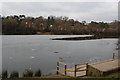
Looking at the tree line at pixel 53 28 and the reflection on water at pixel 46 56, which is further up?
the tree line at pixel 53 28

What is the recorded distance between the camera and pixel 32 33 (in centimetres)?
9044

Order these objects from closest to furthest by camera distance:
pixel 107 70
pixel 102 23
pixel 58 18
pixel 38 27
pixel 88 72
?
pixel 107 70
pixel 88 72
pixel 38 27
pixel 102 23
pixel 58 18

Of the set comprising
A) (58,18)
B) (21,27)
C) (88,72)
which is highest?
(58,18)

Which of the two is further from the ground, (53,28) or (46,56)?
(53,28)

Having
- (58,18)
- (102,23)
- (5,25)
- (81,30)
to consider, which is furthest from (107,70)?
(58,18)

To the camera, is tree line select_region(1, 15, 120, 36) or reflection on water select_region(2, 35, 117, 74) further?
tree line select_region(1, 15, 120, 36)

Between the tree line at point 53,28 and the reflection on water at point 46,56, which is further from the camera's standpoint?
the tree line at point 53,28

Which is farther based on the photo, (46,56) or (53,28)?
(53,28)

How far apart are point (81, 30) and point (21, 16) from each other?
39334mm

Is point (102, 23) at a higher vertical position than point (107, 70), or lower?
higher

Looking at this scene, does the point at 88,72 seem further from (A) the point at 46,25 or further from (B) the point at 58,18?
→ (B) the point at 58,18

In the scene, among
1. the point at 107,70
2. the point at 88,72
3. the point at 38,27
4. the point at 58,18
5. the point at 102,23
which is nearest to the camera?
the point at 107,70

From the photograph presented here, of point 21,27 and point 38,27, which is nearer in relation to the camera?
point 21,27

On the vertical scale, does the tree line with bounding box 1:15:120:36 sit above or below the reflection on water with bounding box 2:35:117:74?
above
